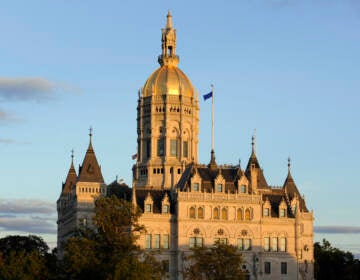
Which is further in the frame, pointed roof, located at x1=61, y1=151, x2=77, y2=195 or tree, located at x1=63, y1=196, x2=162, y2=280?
pointed roof, located at x1=61, y1=151, x2=77, y2=195

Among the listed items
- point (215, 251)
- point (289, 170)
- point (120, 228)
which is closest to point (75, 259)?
point (120, 228)

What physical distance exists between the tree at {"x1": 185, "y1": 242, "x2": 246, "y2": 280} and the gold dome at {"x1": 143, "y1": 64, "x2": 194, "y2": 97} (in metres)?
59.5

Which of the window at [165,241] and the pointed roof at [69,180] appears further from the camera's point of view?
the pointed roof at [69,180]

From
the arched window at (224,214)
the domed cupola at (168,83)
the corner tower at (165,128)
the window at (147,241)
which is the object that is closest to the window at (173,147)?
the corner tower at (165,128)

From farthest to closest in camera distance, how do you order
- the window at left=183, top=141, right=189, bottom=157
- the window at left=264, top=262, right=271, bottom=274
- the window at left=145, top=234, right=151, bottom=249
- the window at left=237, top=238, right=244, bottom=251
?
the window at left=183, top=141, right=189, bottom=157 → the window at left=264, top=262, right=271, bottom=274 → the window at left=237, top=238, right=244, bottom=251 → the window at left=145, top=234, right=151, bottom=249

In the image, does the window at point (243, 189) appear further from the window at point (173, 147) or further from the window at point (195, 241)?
the window at point (173, 147)

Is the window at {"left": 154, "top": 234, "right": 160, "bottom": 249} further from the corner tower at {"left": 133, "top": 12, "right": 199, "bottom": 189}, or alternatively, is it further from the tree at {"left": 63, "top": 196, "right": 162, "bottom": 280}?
the corner tower at {"left": 133, "top": 12, "right": 199, "bottom": 189}

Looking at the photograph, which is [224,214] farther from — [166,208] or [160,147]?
[160,147]

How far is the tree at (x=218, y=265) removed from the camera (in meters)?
135

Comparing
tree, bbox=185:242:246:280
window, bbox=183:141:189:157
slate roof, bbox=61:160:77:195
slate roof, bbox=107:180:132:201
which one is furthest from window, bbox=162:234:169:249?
window, bbox=183:141:189:157

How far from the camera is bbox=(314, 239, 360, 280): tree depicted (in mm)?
173075

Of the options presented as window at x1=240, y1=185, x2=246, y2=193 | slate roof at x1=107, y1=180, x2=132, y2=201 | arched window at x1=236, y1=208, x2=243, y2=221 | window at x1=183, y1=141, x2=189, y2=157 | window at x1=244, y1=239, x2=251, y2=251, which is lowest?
window at x1=244, y1=239, x2=251, y2=251

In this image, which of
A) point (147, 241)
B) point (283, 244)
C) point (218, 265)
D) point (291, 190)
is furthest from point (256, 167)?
point (218, 265)

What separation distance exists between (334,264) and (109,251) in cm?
6007
